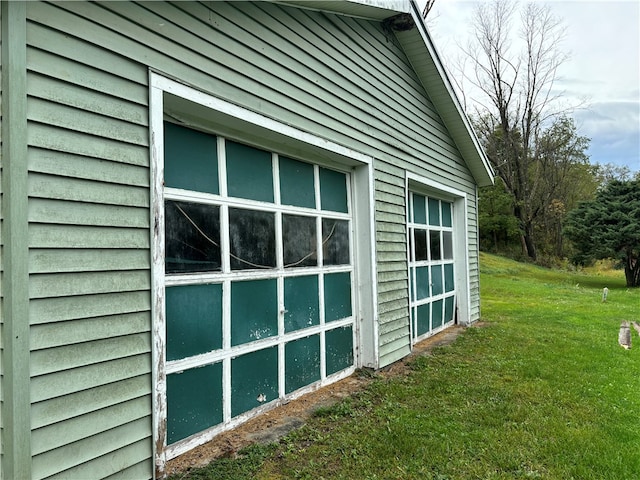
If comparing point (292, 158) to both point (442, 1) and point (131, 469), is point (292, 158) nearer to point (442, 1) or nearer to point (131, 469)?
point (131, 469)

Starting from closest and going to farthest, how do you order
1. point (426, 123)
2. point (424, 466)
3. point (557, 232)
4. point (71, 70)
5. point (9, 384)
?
point (9, 384) → point (71, 70) → point (424, 466) → point (426, 123) → point (557, 232)

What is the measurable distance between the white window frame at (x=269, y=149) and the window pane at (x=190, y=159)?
0.36 feet

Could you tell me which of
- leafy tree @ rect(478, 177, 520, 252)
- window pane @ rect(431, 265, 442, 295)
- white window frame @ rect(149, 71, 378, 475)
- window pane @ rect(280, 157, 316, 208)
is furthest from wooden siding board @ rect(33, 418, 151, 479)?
leafy tree @ rect(478, 177, 520, 252)

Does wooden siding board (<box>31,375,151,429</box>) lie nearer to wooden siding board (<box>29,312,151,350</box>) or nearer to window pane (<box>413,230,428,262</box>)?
wooden siding board (<box>29,312,151,350</box>)

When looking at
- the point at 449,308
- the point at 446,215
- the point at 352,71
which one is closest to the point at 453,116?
the point at 446,215

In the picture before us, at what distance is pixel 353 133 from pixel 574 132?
105 ft

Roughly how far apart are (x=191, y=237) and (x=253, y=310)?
869mm

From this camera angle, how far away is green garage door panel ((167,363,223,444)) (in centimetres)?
281

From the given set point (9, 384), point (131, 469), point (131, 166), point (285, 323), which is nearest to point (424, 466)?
point (285, 323)

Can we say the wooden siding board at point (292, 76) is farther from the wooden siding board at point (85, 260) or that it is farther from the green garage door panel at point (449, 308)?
the green garage door panel at point (449, 308)

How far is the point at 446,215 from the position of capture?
803 centimetres

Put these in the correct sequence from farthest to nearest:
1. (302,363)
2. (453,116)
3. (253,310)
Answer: (453,116), (302,363), (253,310)

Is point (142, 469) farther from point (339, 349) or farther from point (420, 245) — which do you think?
point (420, 245)

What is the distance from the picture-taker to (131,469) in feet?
7.85
